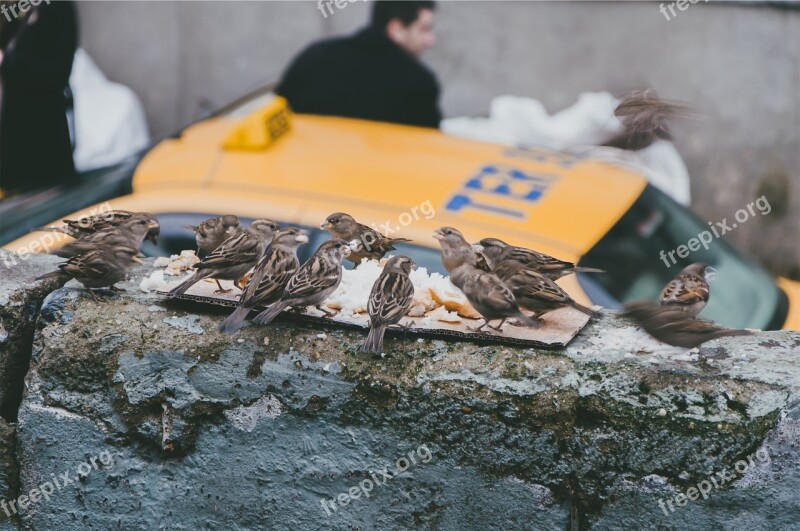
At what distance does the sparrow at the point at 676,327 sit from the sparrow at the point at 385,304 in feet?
2.42

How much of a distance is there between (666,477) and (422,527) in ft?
2.45

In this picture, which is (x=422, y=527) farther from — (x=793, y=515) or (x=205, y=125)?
(x=205, y=125)

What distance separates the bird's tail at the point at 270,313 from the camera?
356cm

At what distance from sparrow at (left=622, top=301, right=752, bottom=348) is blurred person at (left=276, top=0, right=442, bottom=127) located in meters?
4.22

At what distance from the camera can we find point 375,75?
819 centimetres

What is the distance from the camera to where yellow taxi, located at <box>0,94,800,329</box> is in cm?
555

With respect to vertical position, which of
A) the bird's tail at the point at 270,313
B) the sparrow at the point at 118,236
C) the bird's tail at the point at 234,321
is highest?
the bird's tail at the point at 270,313

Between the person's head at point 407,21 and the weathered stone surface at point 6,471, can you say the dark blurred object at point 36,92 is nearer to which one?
the person's head at point 407,21

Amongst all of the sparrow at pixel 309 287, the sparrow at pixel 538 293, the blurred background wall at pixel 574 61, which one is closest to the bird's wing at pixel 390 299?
the sparrow at pixel 309 287

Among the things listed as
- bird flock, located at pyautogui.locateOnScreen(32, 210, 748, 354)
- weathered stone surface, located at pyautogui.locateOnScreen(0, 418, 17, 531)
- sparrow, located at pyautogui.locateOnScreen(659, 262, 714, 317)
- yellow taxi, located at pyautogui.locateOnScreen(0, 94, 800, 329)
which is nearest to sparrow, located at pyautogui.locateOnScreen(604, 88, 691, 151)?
yellow taxi, located at pyautogui.locateOnScreen(0, 94, 800, 329)


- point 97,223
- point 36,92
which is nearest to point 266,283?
point 97,223

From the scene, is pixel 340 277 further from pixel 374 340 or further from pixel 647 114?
pixel 647 114

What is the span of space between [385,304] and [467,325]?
1.00 ft

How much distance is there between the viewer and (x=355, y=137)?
6695 millimetres
